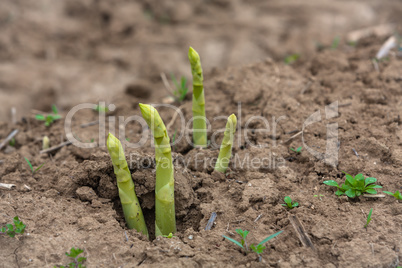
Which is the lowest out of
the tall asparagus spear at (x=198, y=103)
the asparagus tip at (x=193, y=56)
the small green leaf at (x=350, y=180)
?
the small green leaf at (x=350, y=180)

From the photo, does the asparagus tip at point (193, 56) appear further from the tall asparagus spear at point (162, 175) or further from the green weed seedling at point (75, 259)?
the green weed seedling at point (75, 259)

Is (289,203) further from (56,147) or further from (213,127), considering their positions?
(56,147)

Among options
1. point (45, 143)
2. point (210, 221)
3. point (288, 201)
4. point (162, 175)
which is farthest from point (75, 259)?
point (45, 143)

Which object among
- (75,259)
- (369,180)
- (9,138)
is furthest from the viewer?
(9,138)

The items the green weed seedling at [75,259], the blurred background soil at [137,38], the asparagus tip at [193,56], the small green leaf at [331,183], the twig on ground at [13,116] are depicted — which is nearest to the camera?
the green weed seedling at [75,259]

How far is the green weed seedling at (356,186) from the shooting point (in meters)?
2.68

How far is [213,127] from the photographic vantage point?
3.62m

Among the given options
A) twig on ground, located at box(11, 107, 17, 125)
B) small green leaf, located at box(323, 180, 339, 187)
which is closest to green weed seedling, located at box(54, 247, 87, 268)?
small green leaf, located at box(323, 180, 339, 187)

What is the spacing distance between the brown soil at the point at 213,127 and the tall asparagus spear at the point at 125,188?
114 millimetres

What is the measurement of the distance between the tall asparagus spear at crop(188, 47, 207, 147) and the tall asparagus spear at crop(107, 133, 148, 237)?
35.5 inches

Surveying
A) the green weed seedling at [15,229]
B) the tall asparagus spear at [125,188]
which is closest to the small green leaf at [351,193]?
the tall asparagus spear at [125,188]

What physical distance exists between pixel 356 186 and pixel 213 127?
140cm

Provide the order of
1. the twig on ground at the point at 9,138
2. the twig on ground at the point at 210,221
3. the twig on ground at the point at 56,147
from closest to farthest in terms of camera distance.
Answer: the twig on ground at the point at 210,221 < the twig on ground at the point at 56,147 < the twig on ground at the point at 9,138

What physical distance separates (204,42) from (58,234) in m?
4.05
